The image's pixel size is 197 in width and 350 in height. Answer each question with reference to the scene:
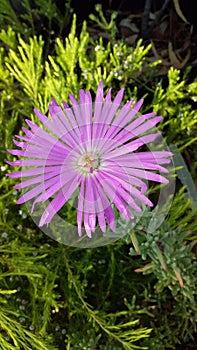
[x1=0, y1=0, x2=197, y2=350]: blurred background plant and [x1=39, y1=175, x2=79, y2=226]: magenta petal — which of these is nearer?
[x1=39, y1=175, x2=79, y2=226]: magenta petal

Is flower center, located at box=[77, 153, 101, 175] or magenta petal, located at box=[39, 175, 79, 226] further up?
flower center, located at box=[77, 153, 101, 175]

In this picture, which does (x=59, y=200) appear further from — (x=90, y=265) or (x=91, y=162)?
(x=90, y=265)

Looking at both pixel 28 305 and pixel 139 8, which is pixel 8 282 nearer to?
pixel 28 305

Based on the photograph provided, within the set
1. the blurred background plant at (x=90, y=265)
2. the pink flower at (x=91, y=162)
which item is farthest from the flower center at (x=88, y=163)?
the blurred background plant at (x=90, y=265)

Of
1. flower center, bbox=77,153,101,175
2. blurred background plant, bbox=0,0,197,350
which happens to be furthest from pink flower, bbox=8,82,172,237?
blurred background plant, bbox=0,0,197,350

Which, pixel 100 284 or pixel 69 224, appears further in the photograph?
pixel 100 284

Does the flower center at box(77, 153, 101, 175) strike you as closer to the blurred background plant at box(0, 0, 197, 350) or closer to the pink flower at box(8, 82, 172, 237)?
the pink flower at box(8, 82, 172, 237)

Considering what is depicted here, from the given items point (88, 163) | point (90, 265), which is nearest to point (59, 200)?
point (88, 163)

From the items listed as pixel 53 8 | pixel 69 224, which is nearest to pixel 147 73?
pixel 53 8
